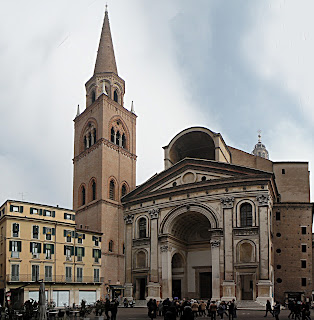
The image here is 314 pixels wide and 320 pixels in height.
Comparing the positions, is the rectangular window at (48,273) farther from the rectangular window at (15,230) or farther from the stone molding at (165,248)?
the stone molding at (165,248)

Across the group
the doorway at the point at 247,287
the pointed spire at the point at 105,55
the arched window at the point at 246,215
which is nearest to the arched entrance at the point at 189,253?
the doorway at the point at 247,287

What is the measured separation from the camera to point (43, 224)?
39.8 m

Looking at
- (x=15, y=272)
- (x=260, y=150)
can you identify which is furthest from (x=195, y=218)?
(x=260, y=150)

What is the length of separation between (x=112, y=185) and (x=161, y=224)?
12.5 meters

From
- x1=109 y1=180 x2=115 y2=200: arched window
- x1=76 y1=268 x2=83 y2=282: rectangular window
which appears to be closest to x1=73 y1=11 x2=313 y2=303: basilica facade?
x1=109 y1=180 x2=115 y2=200: arched window

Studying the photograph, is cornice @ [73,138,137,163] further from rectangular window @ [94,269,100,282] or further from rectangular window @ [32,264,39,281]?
rectangular window @ [32,264,39,281]

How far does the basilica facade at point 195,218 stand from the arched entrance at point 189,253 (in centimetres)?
9

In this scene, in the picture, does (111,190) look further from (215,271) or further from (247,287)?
(247,287)

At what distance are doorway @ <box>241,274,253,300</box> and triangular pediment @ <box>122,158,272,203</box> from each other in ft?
26.2

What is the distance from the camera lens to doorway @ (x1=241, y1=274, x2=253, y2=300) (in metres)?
36.4

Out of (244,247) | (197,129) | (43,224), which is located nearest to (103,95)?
(197,129)

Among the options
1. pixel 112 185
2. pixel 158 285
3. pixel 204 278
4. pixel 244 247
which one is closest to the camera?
pixel 244 247

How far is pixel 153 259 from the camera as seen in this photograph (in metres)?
39.1

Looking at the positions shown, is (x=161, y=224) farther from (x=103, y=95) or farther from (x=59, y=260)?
(x=103, y=95)
